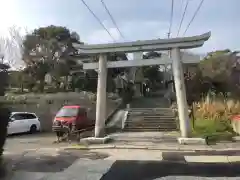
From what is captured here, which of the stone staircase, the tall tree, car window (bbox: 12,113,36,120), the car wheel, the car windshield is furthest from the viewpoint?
the tall tree

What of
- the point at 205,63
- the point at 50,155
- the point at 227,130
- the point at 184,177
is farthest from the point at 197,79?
the point at 184,177

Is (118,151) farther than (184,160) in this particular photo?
Yes

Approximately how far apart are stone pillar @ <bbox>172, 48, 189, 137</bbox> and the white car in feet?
35.6

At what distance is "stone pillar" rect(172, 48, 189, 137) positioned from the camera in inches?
606

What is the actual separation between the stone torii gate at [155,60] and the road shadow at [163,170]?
5.62 meters

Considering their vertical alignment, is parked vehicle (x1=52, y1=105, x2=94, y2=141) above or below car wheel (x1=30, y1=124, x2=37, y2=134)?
above

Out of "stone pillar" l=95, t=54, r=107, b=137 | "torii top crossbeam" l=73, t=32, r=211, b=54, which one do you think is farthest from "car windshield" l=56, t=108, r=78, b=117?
"torii top crossbeam" l=73, t=32, r=211, b=54

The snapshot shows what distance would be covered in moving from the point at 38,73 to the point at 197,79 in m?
17.6

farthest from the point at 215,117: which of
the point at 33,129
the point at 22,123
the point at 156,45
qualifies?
the point at 22,123

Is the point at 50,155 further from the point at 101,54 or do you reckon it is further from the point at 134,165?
the point at 101,54

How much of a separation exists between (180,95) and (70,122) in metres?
6.81

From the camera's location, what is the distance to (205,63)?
87.4 ft

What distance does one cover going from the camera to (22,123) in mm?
22000

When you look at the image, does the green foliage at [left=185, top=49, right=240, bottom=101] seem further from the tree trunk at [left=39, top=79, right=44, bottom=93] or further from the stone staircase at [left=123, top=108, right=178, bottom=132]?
the tree trunk at [left=39, top=79, right=44, bottom=93]
